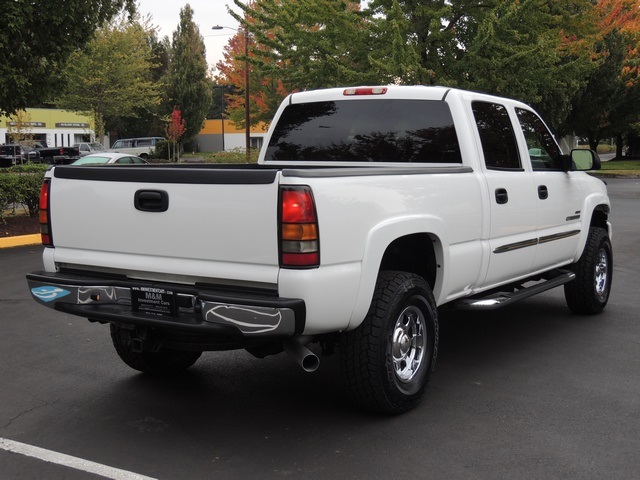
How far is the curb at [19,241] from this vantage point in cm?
1260

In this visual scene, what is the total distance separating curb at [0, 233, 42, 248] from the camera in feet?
41.3

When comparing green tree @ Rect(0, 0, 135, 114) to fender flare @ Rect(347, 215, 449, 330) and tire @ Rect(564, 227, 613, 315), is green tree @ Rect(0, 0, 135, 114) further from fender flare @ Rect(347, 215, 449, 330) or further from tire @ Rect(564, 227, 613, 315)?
fender flare @ Rect(347, 215, 449, 330)

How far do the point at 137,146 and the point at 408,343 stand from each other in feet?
155

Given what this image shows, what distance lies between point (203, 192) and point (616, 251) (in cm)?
954

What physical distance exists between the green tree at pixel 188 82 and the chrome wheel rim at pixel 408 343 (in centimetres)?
5633

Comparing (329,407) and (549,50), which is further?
(549,50)

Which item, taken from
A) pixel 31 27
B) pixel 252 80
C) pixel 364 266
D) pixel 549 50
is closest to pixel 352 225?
pixel 364 266

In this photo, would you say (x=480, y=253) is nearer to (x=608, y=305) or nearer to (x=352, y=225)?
(x=352, y=225)

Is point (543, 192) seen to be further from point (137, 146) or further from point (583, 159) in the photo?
point (137, 146)

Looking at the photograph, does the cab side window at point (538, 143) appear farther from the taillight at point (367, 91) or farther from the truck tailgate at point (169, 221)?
the truck tailgate at point (169, 221)

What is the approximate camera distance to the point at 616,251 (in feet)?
39.2

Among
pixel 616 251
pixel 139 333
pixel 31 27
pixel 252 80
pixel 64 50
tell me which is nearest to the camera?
pixel 139 333

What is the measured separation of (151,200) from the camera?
14.0ft

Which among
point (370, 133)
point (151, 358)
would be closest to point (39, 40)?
point (370, 133)
